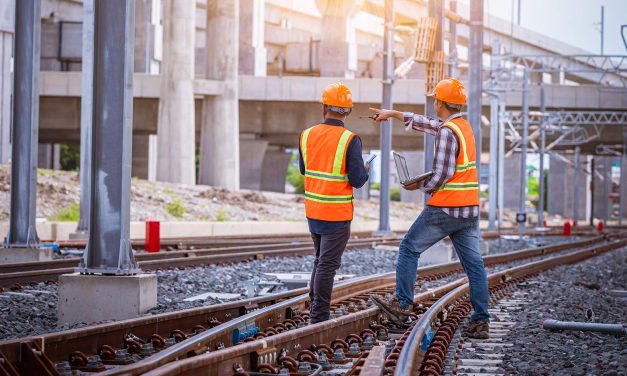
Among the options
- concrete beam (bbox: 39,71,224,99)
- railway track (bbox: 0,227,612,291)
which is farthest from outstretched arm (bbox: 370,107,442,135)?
concrete beam (bbox: 39,71,224,99)

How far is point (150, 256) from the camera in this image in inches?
711

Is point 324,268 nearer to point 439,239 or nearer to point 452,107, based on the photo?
point 439,239

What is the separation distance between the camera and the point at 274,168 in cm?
6900

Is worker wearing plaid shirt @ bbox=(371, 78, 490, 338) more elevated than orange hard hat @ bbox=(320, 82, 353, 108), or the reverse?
orange hard hat @ bbox=(320, 82, 353, 108)

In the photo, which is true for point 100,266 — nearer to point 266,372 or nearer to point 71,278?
point 71,278

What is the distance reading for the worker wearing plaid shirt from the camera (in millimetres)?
8867

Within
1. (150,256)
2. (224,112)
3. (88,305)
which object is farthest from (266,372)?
(224,112)

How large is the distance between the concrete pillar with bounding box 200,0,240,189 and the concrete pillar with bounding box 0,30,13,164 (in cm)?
1111

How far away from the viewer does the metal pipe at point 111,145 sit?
Answer: 10664 mm

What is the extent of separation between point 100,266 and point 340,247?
291cm

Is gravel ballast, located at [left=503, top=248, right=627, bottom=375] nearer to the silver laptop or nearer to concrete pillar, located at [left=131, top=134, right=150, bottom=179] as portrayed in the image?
the silver laptop

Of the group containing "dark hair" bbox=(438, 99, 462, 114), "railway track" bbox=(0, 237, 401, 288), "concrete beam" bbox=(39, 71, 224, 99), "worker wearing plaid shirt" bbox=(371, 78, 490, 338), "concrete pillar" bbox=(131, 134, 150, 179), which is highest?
"concrete beam" bbox=(39, 71, 224, 99)

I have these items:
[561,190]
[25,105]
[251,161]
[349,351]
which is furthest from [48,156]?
[349,351]

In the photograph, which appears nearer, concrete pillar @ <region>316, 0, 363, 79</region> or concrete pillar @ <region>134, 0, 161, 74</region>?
concrete pillar @ <region>134, 0, 161, 74</region>
